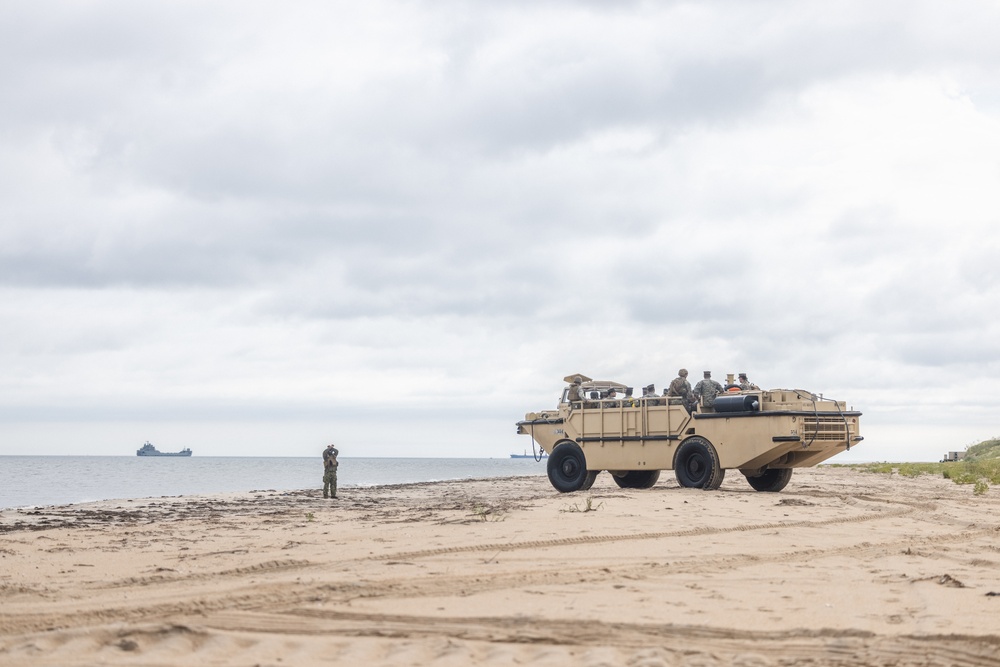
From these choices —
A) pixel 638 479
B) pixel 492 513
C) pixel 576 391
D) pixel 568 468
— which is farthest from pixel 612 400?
pixel 492 513

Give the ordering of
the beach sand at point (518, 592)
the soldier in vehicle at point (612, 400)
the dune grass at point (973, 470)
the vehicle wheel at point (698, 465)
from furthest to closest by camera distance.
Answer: the dune grass at point (973, 470) → the soldier in vehicle at point (612, 400) → the vehicle wheel at point (698, 465) → the beach sand at point (518, 592)

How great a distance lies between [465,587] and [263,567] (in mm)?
2148

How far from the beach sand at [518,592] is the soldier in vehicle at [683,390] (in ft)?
19.2

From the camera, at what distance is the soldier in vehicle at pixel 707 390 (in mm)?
19766

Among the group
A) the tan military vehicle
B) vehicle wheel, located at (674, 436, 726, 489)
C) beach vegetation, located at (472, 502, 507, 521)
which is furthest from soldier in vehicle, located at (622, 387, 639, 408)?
beach vegetation, located at (472, 502, 507, 521)

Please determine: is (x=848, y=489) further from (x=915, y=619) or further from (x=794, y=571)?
(x=915, y=619)

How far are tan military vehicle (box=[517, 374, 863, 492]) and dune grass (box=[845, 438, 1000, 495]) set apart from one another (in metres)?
3.71

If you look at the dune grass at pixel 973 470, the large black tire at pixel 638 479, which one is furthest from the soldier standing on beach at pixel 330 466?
the dune grass at pixel 973 470

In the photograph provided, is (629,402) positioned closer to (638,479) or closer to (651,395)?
(651,395)

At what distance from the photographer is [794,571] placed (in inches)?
337

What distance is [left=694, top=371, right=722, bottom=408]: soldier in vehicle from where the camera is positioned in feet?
64.8

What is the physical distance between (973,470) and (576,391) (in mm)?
15311

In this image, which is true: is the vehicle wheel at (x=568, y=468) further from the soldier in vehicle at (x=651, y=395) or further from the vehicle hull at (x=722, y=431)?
the soldier in vehicle at (x=651, y=395)

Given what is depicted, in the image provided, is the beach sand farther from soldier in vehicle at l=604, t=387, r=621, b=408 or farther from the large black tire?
the large black tire
